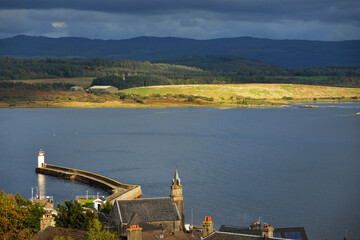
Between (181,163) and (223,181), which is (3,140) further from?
(223,181)

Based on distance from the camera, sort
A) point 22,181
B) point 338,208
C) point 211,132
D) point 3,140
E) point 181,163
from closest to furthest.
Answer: point 338,208
point 22,181
point 181,163
point 3,140
point 211,132

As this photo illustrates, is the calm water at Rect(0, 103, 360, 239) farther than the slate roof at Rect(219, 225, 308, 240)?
Yes

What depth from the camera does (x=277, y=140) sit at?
377ft

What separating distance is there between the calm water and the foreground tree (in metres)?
15.3

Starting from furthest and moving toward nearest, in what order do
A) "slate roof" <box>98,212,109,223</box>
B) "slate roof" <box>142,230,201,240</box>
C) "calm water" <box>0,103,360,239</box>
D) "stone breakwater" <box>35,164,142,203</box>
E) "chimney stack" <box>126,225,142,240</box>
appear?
"stone breakwater" <box>35,164,142,203</box>, "calm water" <box>0,103,360,239</box>, "slate roof" <box>98,212,109,223</box>, "slate roof" <box>142,230,201,240</box>, "chimney stack" <box>126,225,142,240</box>

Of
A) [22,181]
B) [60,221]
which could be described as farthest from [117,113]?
[60,221]

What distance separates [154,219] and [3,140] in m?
81.2

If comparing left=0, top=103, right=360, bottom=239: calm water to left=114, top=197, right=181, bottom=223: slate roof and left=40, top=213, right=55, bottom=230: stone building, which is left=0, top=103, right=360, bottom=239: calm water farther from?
left=40, top=213, right=55, bottom=230: stone building

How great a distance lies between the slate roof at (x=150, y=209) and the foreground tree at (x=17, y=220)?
4863mm

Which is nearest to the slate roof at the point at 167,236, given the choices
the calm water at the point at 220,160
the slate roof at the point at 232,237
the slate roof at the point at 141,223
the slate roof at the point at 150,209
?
the slate roof at the point at 141,223

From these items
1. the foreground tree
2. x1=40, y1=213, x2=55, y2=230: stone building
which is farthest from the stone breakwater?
x1=40, y1=213, x2=55, y2=230: stone building

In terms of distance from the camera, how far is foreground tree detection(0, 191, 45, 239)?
113ft

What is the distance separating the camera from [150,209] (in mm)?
38125

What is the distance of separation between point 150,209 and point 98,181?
29.0 m
